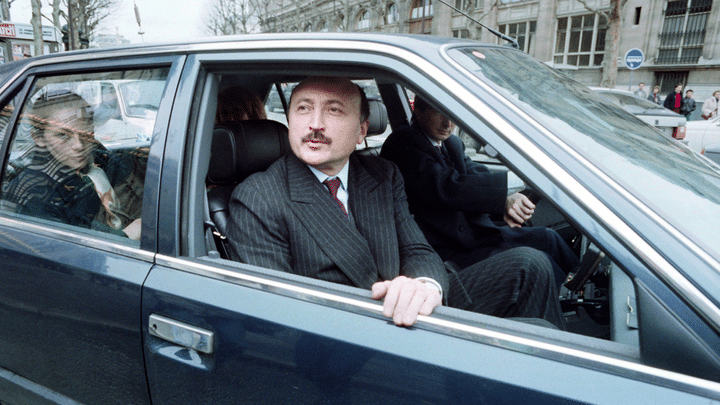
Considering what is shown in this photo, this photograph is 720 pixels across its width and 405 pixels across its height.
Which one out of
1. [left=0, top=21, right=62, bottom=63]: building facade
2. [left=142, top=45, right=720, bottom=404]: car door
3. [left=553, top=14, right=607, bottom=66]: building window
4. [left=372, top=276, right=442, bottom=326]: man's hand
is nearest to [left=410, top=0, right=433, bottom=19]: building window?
[left=553, top=14, right=607, bottom=66]: building window

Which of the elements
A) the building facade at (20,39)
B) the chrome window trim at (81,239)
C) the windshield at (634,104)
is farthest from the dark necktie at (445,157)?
the building facade at (20,39)

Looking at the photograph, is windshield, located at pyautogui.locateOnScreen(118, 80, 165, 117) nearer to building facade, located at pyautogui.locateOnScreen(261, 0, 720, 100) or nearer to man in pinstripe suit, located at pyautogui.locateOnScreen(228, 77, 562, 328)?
man in pinstripe suit, located at pyautogui.locateOnScreen(228, 77, 562, 328)

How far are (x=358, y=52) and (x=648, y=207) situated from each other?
762 millimetres

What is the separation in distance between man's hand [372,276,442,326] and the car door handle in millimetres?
456

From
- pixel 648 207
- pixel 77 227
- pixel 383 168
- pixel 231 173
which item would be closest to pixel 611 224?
pixel 648 207

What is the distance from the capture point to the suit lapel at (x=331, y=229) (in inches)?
65.6

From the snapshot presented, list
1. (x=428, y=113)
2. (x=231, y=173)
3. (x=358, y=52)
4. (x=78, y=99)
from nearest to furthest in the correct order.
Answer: (x=358, y=52) < (x=78, y=99) < (x=231, y=173) < (x=428, y=113)

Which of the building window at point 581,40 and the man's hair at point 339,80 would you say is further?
the building window at point 581,40

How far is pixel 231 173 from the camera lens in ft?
6.74

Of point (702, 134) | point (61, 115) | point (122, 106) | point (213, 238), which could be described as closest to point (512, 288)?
point (213, 238)

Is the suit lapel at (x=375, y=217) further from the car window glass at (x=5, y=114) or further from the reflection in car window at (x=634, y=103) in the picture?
the reflection in car window at (x=634, y=103)

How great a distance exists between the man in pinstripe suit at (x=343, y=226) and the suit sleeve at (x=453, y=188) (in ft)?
2.18

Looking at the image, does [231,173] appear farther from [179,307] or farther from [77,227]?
[179,307]

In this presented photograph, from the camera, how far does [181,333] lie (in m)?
1.36
